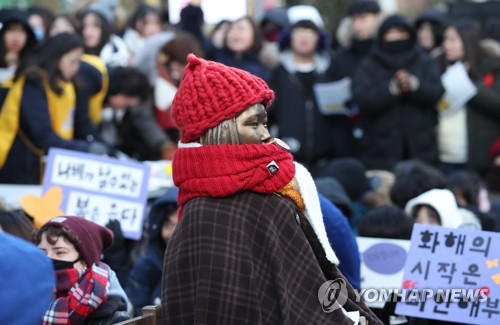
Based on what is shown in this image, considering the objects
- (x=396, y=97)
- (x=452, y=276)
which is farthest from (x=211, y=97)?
(x=396, y=97)

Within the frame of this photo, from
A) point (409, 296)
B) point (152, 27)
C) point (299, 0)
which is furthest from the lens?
point (299, 0)

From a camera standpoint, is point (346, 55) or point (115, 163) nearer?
point (115, 163)

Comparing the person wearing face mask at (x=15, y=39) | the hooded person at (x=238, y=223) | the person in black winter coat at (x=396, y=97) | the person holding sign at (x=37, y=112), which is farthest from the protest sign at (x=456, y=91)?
the hooded person at (x=238, y=223)

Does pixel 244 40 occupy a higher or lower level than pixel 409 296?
higher

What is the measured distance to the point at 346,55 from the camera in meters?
10.5

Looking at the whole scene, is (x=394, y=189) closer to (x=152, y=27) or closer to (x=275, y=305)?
(x=275, y=305)

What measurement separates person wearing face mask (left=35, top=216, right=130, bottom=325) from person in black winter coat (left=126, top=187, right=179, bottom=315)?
1.25 metres

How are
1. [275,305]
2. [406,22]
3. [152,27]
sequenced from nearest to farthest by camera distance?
[275,305], [406,22], [152,27]

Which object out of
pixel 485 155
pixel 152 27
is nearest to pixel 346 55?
pixel 485 155

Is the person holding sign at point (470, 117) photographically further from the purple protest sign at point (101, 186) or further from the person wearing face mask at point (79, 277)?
the person wearing face mask at point (79, 277)

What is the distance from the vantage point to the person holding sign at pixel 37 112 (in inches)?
326

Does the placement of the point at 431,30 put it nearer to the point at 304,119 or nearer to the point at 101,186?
the point at 304,119

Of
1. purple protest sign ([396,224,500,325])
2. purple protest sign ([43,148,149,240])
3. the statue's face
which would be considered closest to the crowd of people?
the statue's face

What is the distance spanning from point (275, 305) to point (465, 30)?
6915 millimetres
